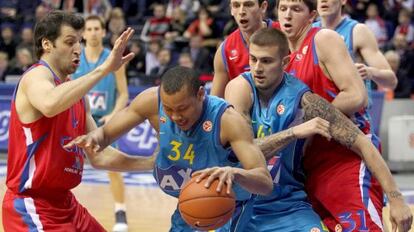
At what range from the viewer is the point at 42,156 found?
191 inches

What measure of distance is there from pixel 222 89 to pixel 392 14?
9.78 meters

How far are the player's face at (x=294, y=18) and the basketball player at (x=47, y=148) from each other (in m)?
1.00

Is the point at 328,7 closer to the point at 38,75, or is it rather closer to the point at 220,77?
the point at 220,77

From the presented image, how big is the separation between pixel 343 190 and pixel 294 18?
1.01 meters

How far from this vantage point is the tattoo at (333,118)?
4.88 metres

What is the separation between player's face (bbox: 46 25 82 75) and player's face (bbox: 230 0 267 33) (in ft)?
4.15

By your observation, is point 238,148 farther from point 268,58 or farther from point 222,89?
point 222,89

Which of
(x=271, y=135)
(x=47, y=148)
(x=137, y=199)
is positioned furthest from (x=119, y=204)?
(x=271, y=135)

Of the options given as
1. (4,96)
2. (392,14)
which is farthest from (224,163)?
(392,14)

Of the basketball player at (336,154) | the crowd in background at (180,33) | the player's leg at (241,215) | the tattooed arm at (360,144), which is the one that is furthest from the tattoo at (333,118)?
the crowd in background at (180,33)

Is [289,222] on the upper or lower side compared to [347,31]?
lower

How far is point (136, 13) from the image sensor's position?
17953 millimetres

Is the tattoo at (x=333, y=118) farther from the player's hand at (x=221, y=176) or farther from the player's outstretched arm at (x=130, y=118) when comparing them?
the player's hand at (x=221, y=176)

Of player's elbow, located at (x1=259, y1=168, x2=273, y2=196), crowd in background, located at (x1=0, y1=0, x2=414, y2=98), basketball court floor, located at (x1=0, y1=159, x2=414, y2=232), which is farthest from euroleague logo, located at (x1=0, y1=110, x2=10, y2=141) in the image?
player's elbow, located at (x1=259, y1=168, x2=273, y2=196)
